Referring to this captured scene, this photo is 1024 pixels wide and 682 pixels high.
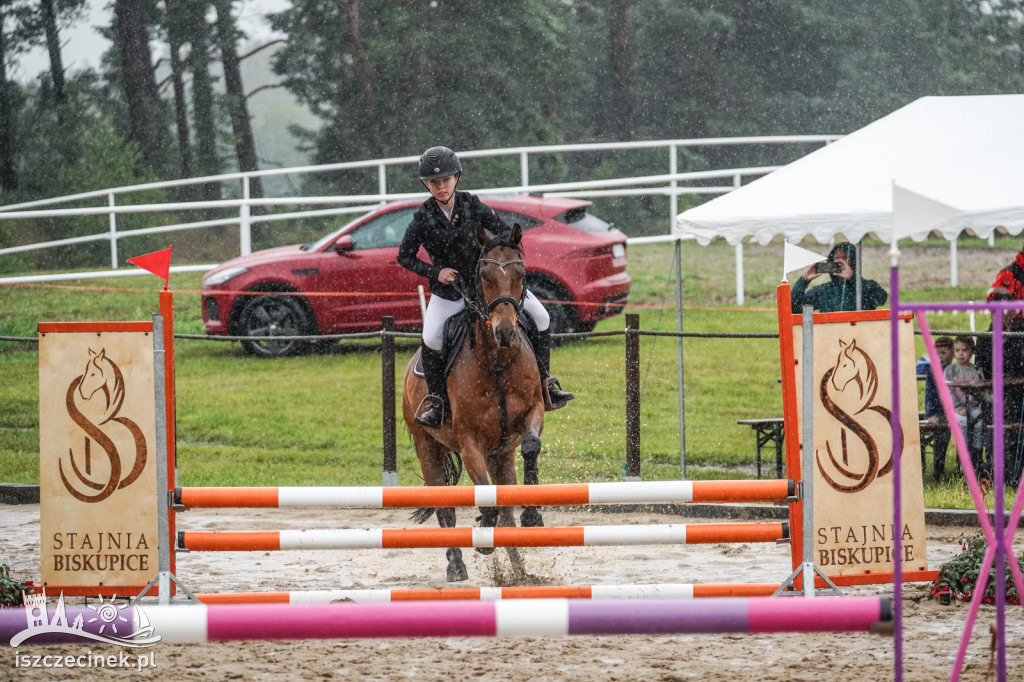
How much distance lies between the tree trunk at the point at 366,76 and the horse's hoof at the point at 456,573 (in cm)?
1859

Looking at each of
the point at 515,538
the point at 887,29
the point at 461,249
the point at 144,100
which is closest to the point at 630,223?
the point at 887,29

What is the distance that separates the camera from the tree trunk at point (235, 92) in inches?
975

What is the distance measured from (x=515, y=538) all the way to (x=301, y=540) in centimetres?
97

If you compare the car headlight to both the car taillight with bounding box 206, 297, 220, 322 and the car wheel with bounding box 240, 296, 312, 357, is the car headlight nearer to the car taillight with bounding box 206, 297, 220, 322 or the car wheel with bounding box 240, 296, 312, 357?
the car taillight with bounding box 206, 297, 220, 322

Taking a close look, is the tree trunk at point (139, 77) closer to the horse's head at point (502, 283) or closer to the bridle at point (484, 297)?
the bridle at point (484, 297)

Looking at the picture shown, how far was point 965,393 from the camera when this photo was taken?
370 inches

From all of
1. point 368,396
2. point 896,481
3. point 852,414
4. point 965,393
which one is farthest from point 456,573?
point 368,396

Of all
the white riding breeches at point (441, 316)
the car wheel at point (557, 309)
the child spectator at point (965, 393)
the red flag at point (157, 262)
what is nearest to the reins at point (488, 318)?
the white riding breeches at point (441, 316)

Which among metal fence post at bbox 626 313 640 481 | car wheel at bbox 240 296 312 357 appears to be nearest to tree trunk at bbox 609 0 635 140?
car wheel at bbox 240 296 312 357

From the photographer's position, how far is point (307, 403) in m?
12.8

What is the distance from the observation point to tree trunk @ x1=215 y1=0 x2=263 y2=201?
975 inches

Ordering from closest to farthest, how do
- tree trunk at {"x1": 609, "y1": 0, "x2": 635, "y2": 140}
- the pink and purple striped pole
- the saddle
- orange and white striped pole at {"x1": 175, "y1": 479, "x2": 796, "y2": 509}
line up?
the pink and purple striped pole → orange and white striped pole at {"x1": 175, "y1": 479, "x2": 796, "y2": 509} → the saddle → tree trunk at {"x1": 609, "y1": 0, "x2": 635, "y2": 140}

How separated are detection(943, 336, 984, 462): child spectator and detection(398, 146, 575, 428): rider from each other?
379 cm

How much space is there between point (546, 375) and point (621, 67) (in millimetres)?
20037
